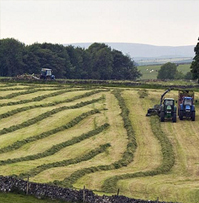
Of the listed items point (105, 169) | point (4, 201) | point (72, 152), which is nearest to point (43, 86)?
point (72, 152)

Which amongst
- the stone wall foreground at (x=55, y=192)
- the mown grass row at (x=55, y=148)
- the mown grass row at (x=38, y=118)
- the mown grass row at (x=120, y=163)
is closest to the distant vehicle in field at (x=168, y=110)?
the mown grass row at (x=120, y=163)

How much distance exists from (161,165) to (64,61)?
4503 inches

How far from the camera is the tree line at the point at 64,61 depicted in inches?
5778

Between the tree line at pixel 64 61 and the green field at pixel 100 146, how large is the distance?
231 feet

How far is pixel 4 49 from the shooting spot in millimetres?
147000

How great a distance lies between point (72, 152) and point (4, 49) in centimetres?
10667

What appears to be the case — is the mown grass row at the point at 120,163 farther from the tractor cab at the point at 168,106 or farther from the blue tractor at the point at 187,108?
the blue tractor at the point at 187,108

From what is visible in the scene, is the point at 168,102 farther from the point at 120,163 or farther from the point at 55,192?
the point at 55,192

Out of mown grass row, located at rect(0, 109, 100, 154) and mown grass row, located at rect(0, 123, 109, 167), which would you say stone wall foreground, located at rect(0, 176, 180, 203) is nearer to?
mown grass row, located at rect(0, 123, 109, 167)

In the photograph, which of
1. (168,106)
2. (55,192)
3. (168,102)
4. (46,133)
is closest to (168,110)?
(168,106)

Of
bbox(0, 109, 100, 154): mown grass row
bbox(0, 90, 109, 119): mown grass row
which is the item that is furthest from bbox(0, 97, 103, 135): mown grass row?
bbox(0, 109, 100, 154): mown grass row

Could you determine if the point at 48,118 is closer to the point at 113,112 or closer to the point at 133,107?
the point at 113,112

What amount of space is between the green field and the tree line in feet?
231

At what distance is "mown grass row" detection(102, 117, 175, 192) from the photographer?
113 feet
